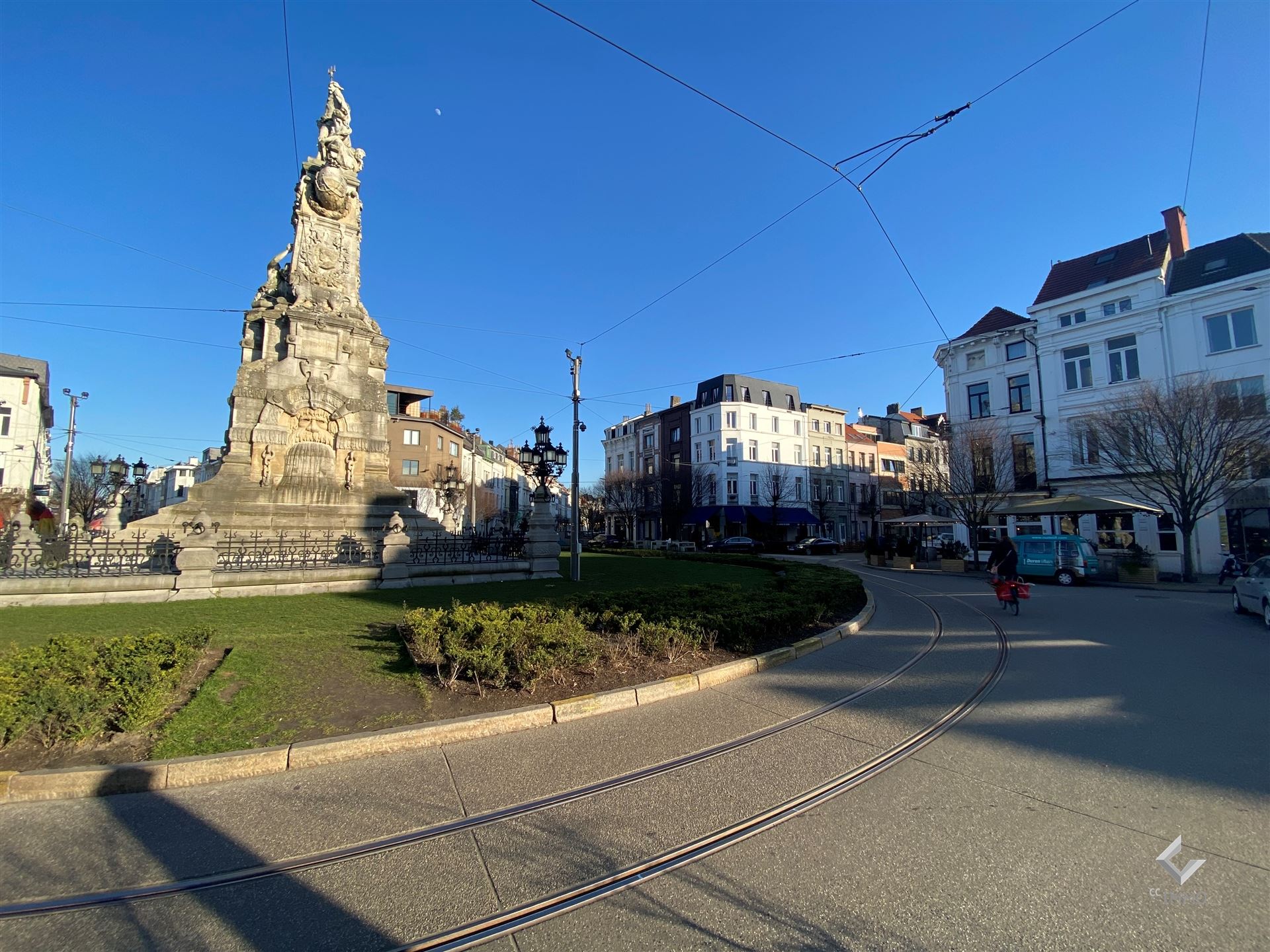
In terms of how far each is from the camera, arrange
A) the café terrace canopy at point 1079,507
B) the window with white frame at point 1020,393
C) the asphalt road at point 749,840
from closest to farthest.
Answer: the asphalt road at point 749,840 < the café terrace canopy at point 1079,507 < the window with white frame at point 1020,393

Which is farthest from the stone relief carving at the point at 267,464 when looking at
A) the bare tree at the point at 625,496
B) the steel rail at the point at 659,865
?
the bare tree at the point at 625,496

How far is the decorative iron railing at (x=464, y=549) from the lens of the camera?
611 inches

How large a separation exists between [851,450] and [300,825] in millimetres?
64295

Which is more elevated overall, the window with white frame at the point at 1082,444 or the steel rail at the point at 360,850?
the window with white frame at the point at 1082,444

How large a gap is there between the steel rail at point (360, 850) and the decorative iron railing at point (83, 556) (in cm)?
1135

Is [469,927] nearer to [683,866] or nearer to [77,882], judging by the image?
[683,866]

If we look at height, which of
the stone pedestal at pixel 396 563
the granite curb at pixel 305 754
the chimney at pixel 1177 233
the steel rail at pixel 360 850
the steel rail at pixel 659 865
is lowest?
the steel rail at pixel 659 865

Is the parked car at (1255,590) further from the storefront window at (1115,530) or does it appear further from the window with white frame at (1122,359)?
the window with white frame at (1122,359)

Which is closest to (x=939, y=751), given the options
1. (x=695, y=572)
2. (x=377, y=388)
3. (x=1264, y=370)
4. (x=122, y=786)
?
(x=122, y=786)

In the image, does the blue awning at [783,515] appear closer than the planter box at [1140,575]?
No

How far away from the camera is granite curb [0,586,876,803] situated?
14.1 ft

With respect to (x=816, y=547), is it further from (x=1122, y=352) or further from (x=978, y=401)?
(x=1122, y=352)

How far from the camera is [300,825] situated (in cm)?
390

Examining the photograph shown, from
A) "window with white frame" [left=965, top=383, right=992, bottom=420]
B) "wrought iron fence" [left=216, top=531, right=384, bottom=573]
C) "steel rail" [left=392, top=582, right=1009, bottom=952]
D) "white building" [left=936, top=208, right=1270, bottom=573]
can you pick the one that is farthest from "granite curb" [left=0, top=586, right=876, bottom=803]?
"window with white frame" [left=965, top=383, right=992, bottom=420]
